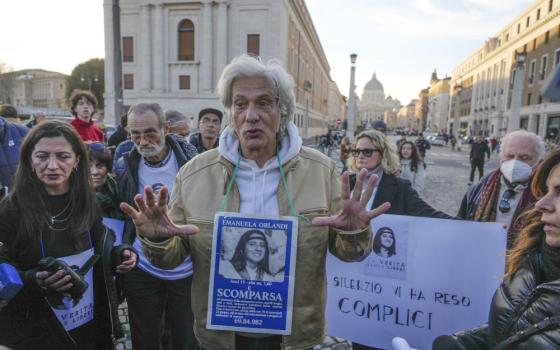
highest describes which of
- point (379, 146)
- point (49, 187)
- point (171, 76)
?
point (171, 76)

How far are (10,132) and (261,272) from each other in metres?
3.54

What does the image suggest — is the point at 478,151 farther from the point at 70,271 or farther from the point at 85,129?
the point at 70,271

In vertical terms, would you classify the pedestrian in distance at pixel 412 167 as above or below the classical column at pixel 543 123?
below

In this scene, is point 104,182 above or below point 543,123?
below

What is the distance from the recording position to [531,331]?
4.21 ft

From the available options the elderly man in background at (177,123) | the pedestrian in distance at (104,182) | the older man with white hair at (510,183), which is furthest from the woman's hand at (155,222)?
the elderly man in background at (177,123)

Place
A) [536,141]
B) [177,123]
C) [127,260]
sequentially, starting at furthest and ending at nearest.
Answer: [177,123], [536,141], [127,260]

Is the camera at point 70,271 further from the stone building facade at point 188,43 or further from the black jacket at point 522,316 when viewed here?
the stone building facade at point 188,43

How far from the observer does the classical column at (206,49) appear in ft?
104

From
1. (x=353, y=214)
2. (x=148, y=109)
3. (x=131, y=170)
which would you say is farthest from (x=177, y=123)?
(x=353, y=214)

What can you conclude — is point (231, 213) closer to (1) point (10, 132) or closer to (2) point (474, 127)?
(1) point (10, 132)

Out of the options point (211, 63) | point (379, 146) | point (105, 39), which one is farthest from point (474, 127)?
point (379, 146)

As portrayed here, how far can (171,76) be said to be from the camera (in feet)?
109

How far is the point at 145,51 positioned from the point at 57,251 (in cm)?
3443
